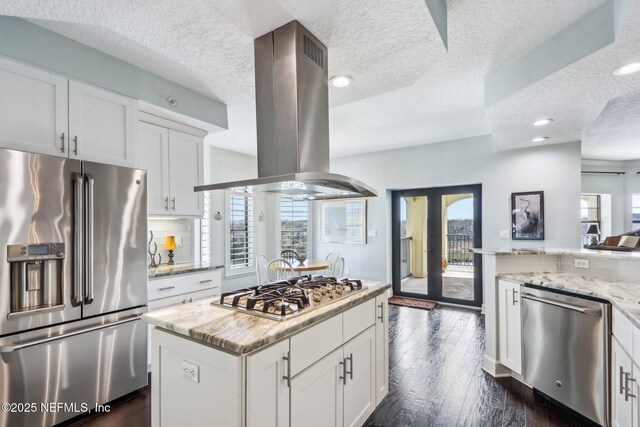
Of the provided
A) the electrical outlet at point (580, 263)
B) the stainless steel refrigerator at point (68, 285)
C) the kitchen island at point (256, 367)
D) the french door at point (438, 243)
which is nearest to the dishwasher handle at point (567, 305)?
the electrical outlet at point (580, 263)

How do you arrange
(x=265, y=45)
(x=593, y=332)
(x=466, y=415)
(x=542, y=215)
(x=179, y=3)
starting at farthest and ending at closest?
(x=542, y=215)
(x=466, y=415)
(x=593, y=332)
(x=265, y=45)
(x=179, y=3)

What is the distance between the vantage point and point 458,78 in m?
2.83

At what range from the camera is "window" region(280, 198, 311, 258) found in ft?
20.0

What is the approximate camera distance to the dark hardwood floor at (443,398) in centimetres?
221

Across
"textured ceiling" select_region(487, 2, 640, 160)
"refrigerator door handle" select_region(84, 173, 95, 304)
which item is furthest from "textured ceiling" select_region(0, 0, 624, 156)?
"refrigerator door handle" select_region(84, 173, 95, 304)

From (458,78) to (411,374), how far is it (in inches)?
110

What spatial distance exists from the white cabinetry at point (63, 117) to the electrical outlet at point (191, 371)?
72.0 inches

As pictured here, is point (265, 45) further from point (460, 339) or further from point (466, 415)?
point (460, 339)

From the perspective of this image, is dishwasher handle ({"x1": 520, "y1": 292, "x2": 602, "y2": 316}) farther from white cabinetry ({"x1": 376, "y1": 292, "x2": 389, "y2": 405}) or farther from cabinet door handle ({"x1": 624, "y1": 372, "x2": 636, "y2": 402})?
white cabinetry ({"x1": 376, "y1": 292, "x2": 389, "y2": 405})

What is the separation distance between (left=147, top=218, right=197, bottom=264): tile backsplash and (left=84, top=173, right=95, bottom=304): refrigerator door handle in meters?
1.46

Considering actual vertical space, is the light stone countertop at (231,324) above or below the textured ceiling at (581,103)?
below

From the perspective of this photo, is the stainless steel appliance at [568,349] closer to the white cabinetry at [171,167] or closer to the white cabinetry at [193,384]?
the white cabinetry at [193,384]

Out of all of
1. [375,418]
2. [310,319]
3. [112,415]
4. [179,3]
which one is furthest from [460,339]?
[179,3]

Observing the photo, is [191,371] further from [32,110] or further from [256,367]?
[32,110]
